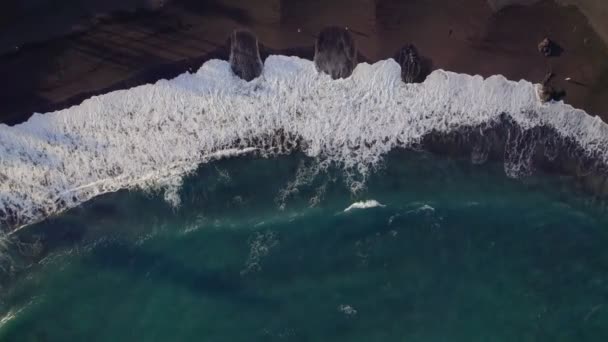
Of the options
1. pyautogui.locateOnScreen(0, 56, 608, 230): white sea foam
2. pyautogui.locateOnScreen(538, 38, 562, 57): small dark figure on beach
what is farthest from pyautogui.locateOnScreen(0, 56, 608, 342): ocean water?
pyautogui.locateOnScreen(538, 38, 562, 57): small dark figure on beach

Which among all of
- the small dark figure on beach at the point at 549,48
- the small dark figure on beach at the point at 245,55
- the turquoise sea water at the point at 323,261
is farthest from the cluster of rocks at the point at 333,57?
the turquoise sea water at the point at 323,261

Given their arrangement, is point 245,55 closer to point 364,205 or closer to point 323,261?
point 364,205

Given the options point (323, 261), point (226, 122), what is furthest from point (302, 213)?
point (226, 122)

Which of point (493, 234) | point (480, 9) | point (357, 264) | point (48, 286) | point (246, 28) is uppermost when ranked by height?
point (480, 9)

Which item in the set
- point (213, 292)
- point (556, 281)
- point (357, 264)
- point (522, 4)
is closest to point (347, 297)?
point (357, 264)

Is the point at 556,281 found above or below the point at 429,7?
below

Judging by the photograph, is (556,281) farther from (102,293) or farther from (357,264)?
(102,293)
